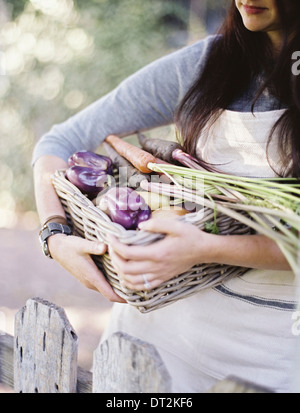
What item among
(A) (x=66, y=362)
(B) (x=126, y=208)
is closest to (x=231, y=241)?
(B) (x=126, y=208)

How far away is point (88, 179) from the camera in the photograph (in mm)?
1315

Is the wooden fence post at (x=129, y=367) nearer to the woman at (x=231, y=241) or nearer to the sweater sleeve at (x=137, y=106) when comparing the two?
the woman at (x=231, y=241)

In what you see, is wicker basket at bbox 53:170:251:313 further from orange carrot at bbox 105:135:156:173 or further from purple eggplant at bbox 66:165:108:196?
orange carrot at bbox 105:135:156:173

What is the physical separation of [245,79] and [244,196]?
0.51 metres

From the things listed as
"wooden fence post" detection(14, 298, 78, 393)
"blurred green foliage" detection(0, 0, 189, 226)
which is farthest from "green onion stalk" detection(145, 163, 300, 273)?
"blurred green foliage" detection(0, 0, 189, 226)

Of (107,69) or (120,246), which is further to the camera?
(107,69)

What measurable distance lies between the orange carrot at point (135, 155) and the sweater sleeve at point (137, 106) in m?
0.09

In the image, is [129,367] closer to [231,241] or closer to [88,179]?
[231,241]

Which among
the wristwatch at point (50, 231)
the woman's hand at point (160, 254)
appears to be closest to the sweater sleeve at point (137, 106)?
the wristwatch at point (50, 231)

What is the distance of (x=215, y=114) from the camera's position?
1402mm

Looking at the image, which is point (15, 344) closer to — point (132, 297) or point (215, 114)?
point (132, 297)

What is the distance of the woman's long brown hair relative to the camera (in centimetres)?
126

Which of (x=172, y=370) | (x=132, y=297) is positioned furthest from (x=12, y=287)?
(x=132, y=297)
